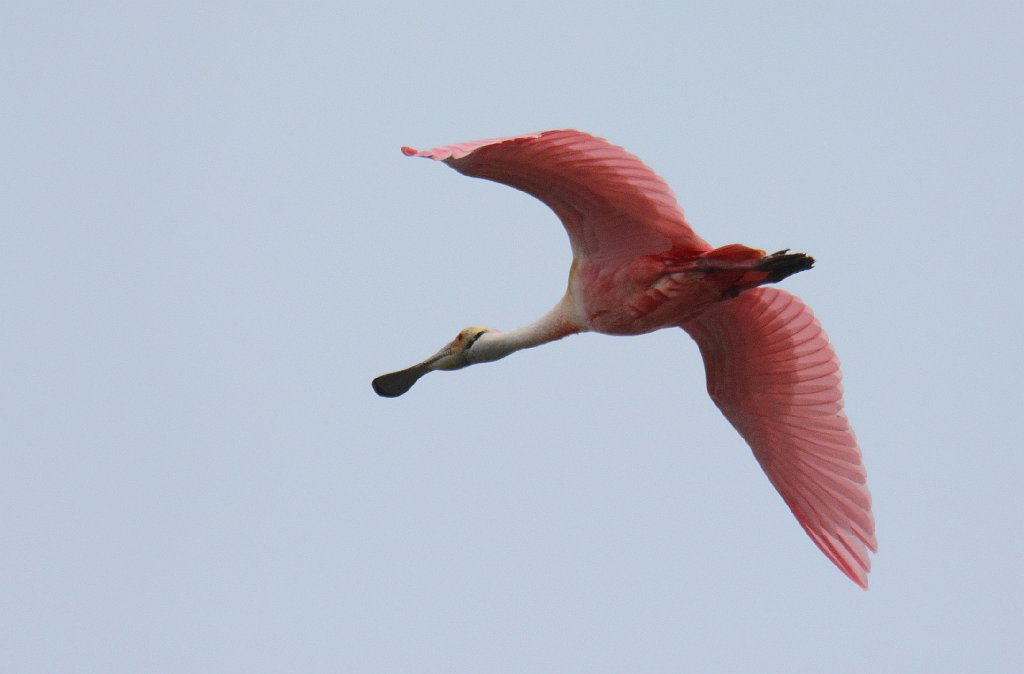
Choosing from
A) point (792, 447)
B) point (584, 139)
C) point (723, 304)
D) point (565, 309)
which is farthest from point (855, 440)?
point (584, 139)

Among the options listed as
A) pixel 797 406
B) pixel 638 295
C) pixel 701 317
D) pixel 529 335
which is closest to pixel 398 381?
pixel 529 335

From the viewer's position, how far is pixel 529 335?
35.4 feet

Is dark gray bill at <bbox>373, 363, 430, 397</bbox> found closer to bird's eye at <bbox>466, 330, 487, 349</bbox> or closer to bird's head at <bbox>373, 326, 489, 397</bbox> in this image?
bird's head at <bbox>373, 326, 489, 397</bbox>

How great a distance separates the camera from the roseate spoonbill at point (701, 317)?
9.34 metres

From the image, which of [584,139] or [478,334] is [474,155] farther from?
[478,334]

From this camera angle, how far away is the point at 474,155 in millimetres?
8680

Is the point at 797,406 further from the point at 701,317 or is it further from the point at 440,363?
the point at 440,363

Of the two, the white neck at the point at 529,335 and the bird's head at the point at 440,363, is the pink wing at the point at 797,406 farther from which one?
the bird's head at the point at 440,363

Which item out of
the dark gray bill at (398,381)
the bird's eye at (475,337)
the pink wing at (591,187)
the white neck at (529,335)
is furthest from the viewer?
the dark gray bill at (398,381)

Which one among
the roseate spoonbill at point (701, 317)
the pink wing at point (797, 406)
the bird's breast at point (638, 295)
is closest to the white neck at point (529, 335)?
the roseate spoonbill at point (701, 317)

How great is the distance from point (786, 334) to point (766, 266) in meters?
1.34

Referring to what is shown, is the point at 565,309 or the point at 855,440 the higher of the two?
the point at 565,309

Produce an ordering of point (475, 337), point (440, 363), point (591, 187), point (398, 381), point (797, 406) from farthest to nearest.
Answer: point (398, 381) → point (440, 363) → point (475, 337) → point (797, 406) → point (591, 187)

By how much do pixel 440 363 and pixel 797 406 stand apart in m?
2.38
